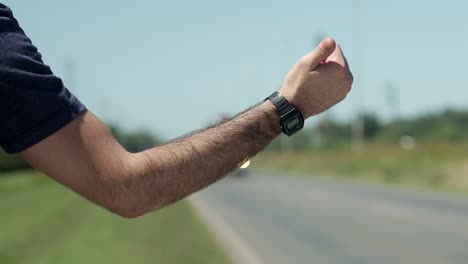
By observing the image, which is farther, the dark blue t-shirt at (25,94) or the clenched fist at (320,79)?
the clenched fist at (320,79)

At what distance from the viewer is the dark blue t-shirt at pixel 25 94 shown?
84.5 inches

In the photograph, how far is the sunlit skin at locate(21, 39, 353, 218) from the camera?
2.27m

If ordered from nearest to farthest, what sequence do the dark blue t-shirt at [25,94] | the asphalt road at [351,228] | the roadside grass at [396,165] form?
the dark blue t-shirt at [25,94]
the asphalt road at [351,228]
the roadside grass at [396,165]

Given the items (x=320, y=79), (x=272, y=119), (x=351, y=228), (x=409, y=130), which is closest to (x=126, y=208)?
(x=272, y=119)

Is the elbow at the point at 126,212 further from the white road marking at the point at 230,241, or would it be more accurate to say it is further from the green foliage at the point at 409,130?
the green foliage at the point at 409,130

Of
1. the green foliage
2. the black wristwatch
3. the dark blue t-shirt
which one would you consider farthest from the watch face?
the green foliage

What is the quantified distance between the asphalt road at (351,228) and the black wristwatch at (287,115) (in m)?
11.7

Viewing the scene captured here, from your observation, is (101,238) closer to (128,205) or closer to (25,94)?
(128,205)

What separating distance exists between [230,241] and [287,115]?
14.8m

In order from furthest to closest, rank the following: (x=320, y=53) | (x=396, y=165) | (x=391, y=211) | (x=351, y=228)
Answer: (x=396, y=165), (x=391, y=211), (x=351, y=228), (x=320, y=53)

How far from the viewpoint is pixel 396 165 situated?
53.2m

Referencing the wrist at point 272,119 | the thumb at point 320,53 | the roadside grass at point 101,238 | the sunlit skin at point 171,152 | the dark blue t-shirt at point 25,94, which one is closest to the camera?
the dark blue t-shirt at point 25,94

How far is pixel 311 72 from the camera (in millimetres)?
2574

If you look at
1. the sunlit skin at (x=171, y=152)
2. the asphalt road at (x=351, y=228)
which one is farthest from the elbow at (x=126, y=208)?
the asphalt road at (x=351, y=228)
